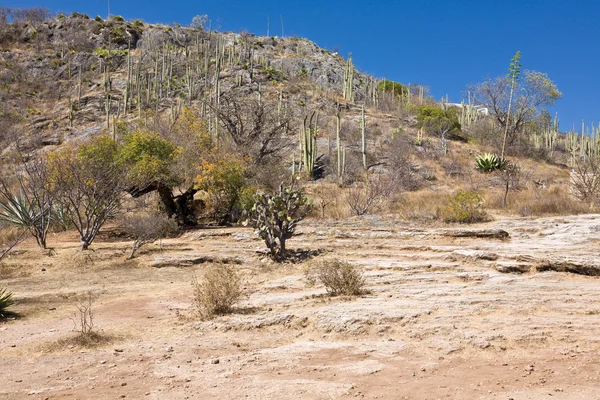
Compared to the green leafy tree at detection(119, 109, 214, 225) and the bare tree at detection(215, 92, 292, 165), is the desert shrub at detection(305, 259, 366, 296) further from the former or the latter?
the bare tree at detection(215, 92, 292, 165)

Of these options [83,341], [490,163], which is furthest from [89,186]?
[490,163]

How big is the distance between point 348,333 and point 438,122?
1253 inches

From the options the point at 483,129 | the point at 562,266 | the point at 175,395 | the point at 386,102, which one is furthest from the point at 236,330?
the point at 386,102

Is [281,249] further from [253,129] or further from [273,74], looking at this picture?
[273,74]

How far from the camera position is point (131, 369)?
15.3 feet

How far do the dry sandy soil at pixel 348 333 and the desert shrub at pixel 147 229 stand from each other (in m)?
2.10

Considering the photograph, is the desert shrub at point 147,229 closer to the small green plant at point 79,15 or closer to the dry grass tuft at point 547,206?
the dry grass tuft at point 547,206

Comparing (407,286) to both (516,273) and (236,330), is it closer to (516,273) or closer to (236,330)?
(516,273)

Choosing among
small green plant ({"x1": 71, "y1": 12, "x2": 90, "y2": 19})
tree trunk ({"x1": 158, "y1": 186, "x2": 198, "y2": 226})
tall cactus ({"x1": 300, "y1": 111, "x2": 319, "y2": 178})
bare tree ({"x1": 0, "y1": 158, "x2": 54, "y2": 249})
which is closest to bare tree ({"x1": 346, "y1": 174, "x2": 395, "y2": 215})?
tree trunk ({"x1": 158, "y1": 186, "x2": 198, "y2": 226})

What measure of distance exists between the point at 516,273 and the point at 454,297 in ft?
6.68

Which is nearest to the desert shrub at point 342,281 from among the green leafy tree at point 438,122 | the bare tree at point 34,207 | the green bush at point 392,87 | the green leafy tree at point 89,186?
the green leafy tree at point 89,186

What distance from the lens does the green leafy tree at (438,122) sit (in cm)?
3406

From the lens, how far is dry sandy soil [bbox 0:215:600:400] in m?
4.05

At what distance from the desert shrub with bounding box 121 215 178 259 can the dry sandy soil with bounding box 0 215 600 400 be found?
82.8 inches
